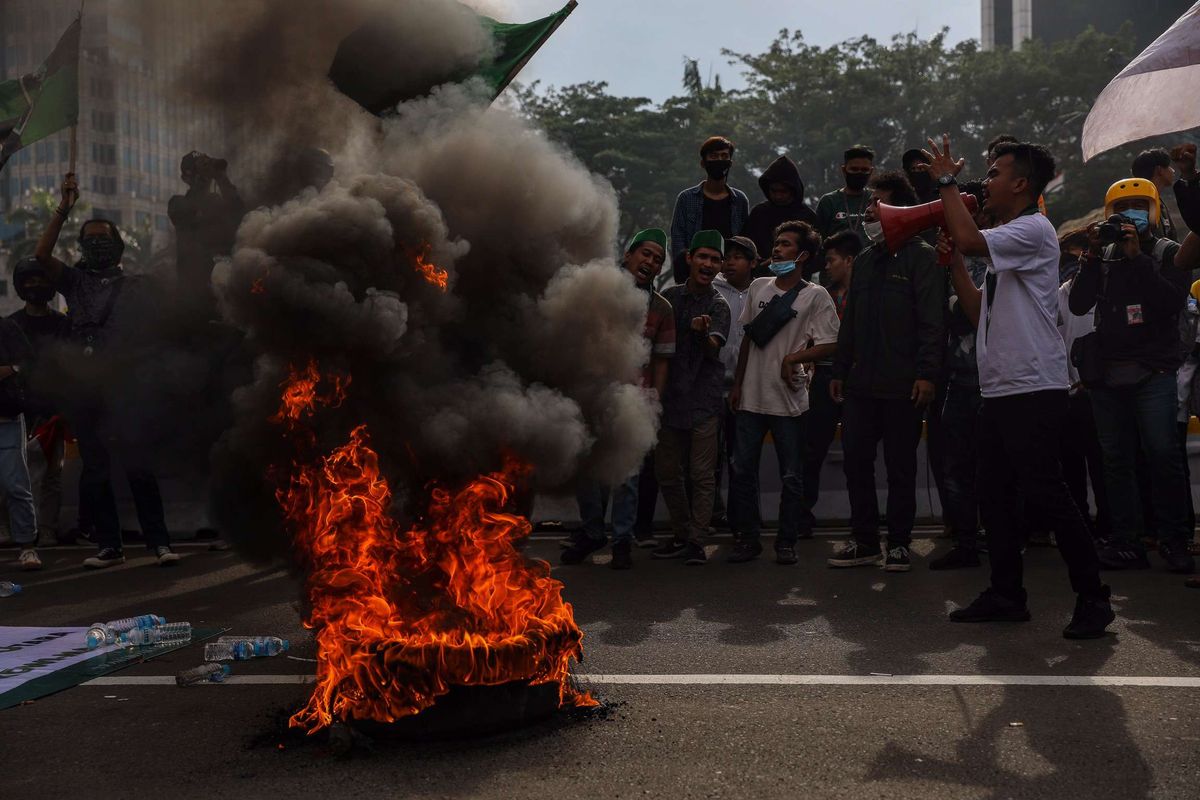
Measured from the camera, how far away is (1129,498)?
311 inches

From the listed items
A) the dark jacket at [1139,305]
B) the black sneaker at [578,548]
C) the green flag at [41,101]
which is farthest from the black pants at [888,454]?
the green flag at [41,101]

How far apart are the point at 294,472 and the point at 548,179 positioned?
1680 mm

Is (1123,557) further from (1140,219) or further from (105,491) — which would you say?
(105,491)

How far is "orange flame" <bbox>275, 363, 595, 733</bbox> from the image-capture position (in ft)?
13.8

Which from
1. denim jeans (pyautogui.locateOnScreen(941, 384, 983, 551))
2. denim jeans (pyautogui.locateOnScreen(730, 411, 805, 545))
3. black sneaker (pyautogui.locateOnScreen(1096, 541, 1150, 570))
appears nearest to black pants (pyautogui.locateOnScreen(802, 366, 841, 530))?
denim jeans (pyautogui.locateOnScreen(730, 411, 805, 545))

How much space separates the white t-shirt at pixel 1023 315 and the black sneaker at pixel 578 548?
333 centimetres

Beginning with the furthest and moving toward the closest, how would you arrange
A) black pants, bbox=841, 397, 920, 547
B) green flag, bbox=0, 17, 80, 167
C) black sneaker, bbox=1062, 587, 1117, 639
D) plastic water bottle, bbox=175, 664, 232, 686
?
black pants, bbox=841, 397, 920, 547, green flag, bbox=0, 17, 80, 167, black sneaker, bbox=1062, 587, 1117, 639, plastic water bottle, bbox=175, 664, 232, 686

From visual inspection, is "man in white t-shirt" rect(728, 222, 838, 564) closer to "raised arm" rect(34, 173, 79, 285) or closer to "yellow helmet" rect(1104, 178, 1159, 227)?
"yellow helmet" rect(1104, 178, 1159, 227)

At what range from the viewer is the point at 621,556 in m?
8.34

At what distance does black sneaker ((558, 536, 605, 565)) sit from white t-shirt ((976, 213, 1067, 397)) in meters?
3.33

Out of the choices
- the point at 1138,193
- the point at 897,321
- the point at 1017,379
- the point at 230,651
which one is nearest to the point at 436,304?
the point at 230,651

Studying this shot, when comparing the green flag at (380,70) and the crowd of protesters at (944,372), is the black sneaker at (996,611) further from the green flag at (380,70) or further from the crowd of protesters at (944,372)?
the green flag at (380,70)

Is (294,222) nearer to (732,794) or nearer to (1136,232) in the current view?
(732,794)

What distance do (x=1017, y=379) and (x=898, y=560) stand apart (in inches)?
86.6
